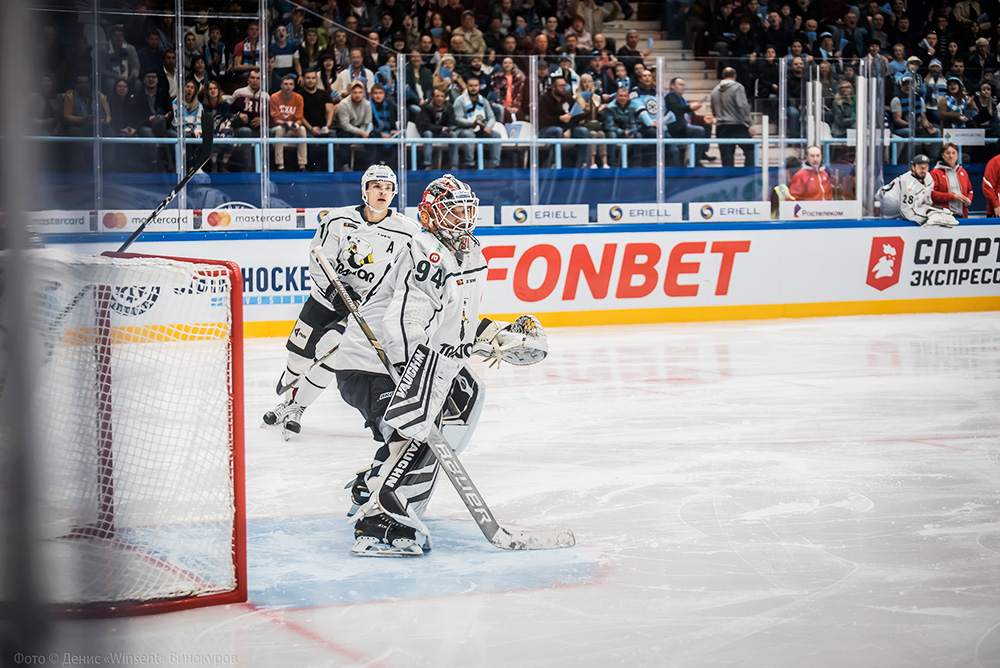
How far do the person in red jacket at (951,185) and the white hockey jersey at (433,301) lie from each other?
8071 millimetres

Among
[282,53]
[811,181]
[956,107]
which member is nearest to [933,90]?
[956,107]

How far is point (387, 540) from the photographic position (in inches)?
131

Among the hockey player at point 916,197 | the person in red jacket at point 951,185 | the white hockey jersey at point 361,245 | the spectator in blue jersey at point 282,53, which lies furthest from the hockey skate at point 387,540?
the person in red jacket at point 951,185

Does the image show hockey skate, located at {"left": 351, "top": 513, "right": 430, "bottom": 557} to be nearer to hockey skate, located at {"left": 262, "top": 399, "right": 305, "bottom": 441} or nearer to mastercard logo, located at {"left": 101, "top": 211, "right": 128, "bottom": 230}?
hockey skate, located at {"left": 262, "top": 399, "right": 305, "bottom": 441}

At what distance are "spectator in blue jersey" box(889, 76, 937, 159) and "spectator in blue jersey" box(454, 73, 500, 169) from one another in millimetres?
3920

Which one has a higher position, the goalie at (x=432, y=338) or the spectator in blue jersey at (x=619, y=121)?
the spectator in blue jersey at (x=619, y=121)

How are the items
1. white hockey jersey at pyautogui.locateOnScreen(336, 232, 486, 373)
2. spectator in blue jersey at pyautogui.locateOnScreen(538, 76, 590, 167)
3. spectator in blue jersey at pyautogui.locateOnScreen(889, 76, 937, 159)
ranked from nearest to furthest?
white hockey jersey at pyautogui.locateOnScreen(336, 232, 486, 373) < spectator in blue jersey at pyautogui.locateOnScreen(538, 76, 590, 167) < spectator in blue jersey at pyautogui.locateOnScreen(889, 76, 937, 159)

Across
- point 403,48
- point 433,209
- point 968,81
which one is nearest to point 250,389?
point 433,209

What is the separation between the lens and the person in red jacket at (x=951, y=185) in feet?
34.0

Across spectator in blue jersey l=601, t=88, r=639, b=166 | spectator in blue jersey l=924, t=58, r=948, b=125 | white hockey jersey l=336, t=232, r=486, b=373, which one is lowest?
white hockey jersey l=336, t=232, r=486, b=373

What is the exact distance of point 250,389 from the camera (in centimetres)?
657

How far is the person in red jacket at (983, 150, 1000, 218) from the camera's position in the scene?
10.6m

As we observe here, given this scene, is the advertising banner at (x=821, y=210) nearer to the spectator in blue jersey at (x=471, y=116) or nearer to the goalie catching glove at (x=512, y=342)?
the spectator in blue jersey at (x=471, y=116)

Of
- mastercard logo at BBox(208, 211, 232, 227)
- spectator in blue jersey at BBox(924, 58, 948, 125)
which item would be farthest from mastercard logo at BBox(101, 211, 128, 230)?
spectator in blue jersey at BBox(924, 58, 948, 125)
